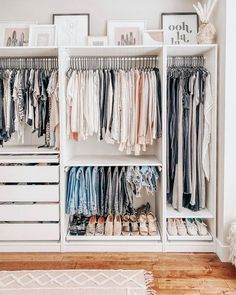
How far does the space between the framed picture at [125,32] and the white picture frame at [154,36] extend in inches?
4.9

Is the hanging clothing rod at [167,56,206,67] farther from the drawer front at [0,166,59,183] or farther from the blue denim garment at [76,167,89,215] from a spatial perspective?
the drawer front at [0,166,59,183]

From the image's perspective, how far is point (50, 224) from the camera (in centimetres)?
294

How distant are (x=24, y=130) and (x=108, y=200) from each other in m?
1.14

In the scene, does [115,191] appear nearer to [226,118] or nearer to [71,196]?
[71,196]

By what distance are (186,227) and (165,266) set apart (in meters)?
0.52

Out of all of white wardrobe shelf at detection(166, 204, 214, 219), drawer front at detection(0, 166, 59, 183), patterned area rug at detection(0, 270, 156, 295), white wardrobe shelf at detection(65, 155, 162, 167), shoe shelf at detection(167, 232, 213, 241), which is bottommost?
patterned area rug at detection(0, 270, 156, 295)

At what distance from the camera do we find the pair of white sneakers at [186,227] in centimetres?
303

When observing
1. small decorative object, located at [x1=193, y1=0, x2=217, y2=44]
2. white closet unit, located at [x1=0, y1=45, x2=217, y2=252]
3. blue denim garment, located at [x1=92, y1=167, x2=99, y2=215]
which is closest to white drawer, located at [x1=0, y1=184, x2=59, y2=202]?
white closet unit, located at [x1=0, y1=45, x2=217, y2=252]

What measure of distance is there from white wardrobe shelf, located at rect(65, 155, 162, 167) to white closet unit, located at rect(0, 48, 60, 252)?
0.22 meters

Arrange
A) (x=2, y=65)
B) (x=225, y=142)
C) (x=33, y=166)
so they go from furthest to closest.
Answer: (x=2, y=65), (x=33, y=166), (x=225, y=142)

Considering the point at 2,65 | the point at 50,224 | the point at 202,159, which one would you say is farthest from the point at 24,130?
the point at 202,159

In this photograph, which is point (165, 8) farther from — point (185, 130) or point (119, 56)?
point (185, 130)

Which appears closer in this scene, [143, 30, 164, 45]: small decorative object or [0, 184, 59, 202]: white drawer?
[0, 184, 59, 202]: white drawer

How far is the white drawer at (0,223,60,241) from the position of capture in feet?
9.63
